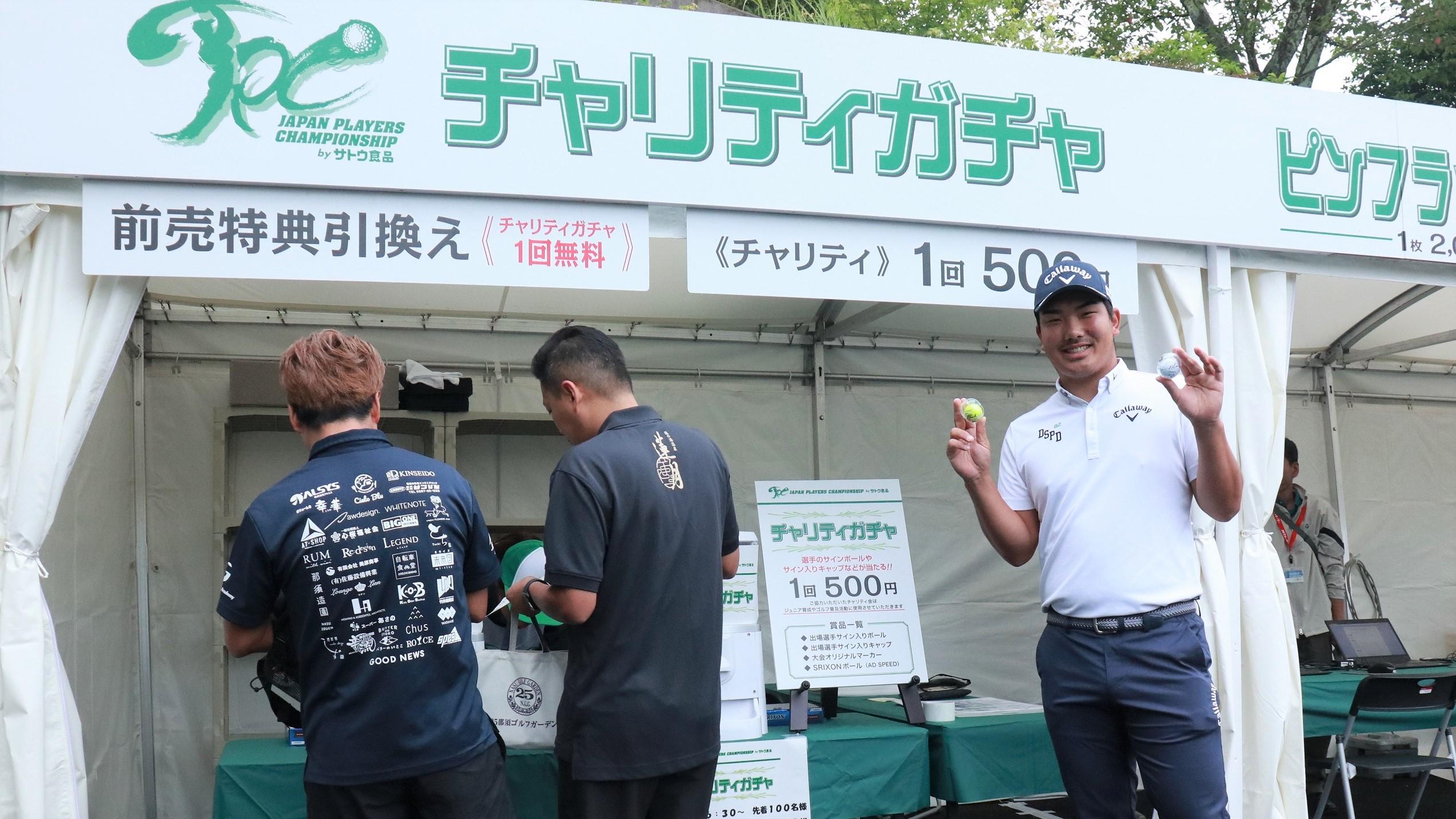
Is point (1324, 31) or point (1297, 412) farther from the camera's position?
point (1324, 31)

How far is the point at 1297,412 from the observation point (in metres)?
6.63

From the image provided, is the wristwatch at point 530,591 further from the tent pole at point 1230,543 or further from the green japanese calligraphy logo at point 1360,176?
the green japanese calligraphy logo at point 1360,176

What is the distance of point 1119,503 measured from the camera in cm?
250

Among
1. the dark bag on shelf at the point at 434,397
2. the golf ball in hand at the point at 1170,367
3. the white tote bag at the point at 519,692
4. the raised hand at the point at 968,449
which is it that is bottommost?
the white tote bag at the point at 519,692

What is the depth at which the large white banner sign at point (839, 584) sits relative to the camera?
387 centimetres

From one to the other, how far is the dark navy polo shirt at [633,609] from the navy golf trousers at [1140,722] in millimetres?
805

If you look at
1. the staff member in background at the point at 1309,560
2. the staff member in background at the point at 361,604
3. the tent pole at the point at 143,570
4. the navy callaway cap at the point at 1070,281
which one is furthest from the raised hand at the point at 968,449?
the staff member in background at the point at 1309,560

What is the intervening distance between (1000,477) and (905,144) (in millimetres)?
1111

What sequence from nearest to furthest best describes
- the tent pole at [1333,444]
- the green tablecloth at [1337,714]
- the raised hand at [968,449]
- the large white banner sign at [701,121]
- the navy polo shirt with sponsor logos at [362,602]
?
1. the navy polo shirt with sponsor logos at [362,602]
2. the raised hand at [968,449]
3. the large white banner sign at [701,121]
4. the green tablecloth at [1337,714]
5. the tent pole at [1333,444]

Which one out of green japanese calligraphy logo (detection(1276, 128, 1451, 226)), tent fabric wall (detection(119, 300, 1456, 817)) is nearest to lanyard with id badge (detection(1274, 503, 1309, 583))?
tent fabric wall (detection(119, 300, 1456, 817))

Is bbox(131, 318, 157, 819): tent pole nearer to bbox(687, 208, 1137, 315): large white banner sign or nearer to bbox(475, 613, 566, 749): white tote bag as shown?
bbox(475, 613, 566, 749): white tote bag

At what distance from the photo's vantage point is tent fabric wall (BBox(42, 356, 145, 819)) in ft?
11.6

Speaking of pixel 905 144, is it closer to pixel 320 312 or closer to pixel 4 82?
pixel 4 82

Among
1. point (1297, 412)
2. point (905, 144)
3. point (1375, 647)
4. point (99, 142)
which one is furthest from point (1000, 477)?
point (1297, 412)
